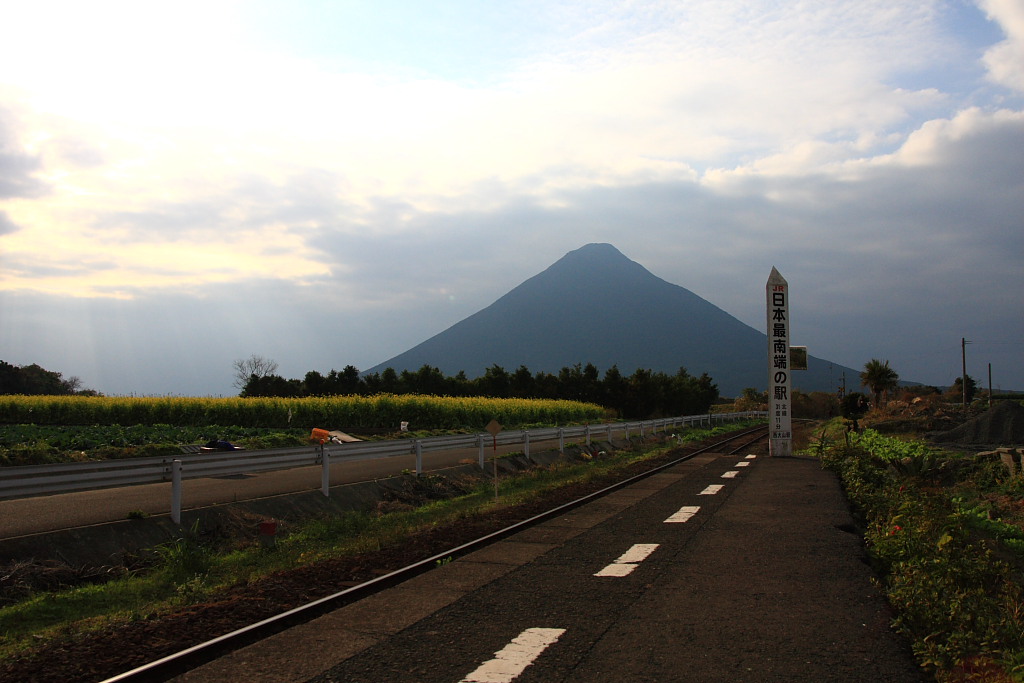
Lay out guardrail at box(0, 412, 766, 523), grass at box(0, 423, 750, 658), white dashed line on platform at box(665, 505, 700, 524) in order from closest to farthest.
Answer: grass at box(0, 423, 750, 658), guardrail at box(0, 412, 766, 523), white dashed line on platform at box(665, 505, 700, 524)

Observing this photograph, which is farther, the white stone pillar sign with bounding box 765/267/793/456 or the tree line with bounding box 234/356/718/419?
the tree line with bounding box 234/356/718/419

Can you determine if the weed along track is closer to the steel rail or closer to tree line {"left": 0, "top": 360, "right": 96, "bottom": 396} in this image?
the steel rail

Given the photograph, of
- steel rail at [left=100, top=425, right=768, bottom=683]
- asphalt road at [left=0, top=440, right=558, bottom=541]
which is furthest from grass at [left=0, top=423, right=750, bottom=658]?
asphalt road at [left=0, top=440, right=558, bottom=541]

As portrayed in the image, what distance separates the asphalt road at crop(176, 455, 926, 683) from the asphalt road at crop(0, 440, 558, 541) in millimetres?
5515

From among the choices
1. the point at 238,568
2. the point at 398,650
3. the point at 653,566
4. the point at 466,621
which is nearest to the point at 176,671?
the point at 398,650

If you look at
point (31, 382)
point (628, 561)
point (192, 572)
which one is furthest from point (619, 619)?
point (31, 382)

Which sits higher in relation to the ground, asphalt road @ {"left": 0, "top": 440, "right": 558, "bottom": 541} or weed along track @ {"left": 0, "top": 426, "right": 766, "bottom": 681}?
asphalt road @ {"left": 0, "top": 440, "right": 558, "bottom": 541}

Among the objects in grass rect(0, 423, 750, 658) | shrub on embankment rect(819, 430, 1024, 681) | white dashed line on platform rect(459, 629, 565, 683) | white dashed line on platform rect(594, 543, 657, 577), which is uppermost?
shrub on embankment rect(819, 430, 1024, 681)

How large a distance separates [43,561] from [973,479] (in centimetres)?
2310

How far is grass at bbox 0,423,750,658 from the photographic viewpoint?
25.1 ft

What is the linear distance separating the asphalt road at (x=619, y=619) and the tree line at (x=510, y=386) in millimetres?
80894

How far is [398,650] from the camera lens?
6.08m

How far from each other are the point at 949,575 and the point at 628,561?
348cm

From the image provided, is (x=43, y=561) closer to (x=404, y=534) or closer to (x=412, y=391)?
(x=404, y=534)
